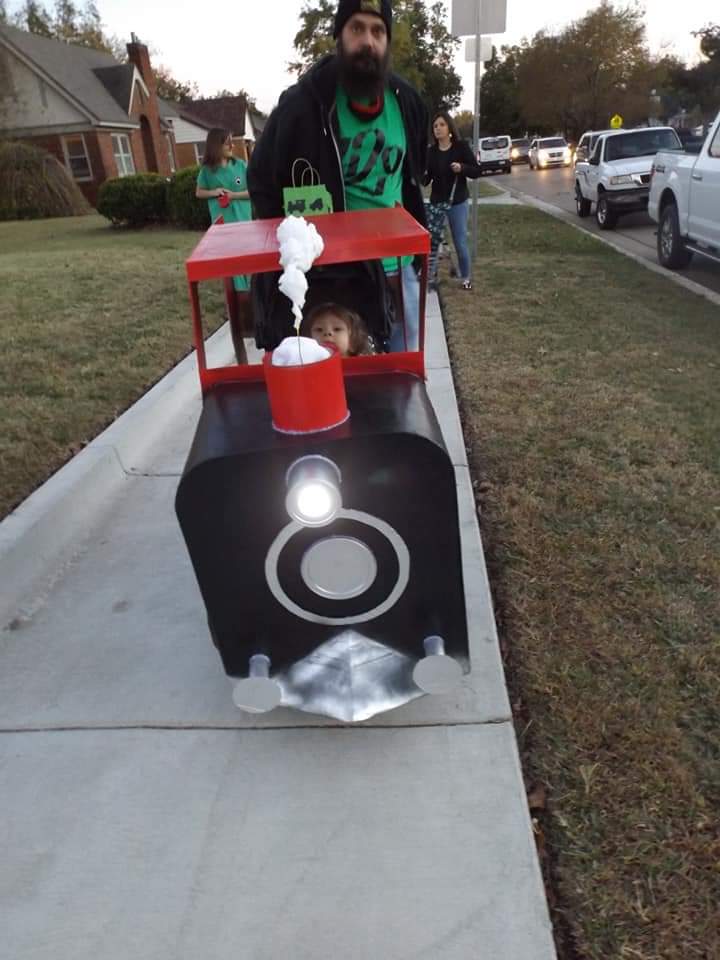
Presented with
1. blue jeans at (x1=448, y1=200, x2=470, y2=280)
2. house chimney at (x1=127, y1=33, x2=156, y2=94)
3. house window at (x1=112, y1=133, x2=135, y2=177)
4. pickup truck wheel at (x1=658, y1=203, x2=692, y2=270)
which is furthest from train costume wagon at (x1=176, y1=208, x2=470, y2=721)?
house chimney at (x1=127, y1=33, x2=156, y2=94)

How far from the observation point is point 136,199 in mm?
16578

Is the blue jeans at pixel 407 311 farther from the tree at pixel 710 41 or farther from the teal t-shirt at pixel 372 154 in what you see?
the tree at pixel 710 41

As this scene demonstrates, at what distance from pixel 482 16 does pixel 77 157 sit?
2723 centimetres

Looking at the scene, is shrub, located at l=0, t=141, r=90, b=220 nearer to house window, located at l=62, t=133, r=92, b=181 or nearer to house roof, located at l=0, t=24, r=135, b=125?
house window, located at l=62, t=133, r=92, b=181

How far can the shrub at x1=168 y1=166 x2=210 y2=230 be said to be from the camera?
15724mm

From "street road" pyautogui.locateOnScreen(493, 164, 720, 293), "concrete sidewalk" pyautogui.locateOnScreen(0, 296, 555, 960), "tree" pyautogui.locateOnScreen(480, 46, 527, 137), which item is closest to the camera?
"concrete sidewalk" pyautogui.locateOnScreen(0, 296, 555, 960)

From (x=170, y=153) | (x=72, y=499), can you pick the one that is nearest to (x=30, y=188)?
(x=170, y=153)

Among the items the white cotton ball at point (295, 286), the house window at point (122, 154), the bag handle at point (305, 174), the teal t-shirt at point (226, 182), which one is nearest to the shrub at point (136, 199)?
the teal t-shirt at point (226, 182)

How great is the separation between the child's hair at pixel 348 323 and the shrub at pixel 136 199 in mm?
15526

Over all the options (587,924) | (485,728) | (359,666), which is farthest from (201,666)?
(587,924)

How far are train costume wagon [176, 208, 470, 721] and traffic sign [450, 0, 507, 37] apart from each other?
7588mm

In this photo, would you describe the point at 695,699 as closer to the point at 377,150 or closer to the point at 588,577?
the point at 588,577

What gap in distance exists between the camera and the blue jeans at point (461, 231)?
7430 mm

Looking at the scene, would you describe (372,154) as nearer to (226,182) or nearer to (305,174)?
(305,174)
